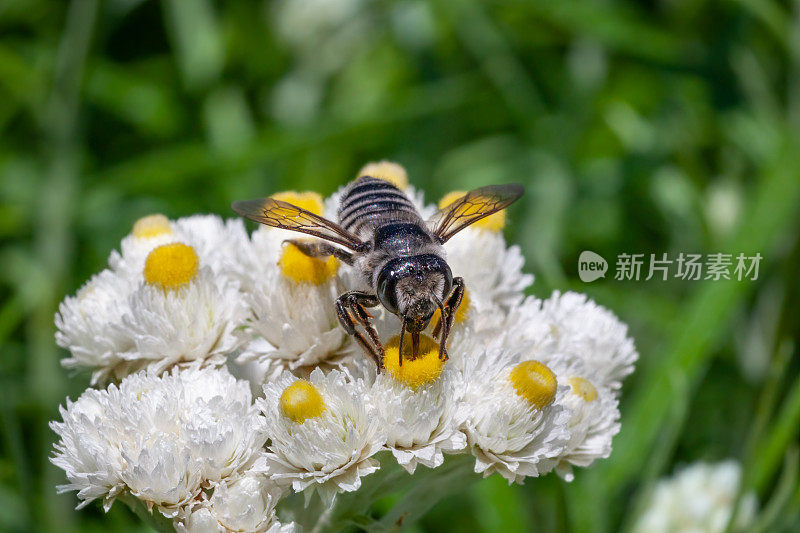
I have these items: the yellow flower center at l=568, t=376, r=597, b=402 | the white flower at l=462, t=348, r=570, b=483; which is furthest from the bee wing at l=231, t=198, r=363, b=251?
the yellow flower center at l=568, t=376, r=597, b=402

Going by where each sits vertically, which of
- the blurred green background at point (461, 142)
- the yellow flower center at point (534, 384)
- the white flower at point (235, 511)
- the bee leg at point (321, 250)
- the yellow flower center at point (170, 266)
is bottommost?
the white flower at point (235, 511)

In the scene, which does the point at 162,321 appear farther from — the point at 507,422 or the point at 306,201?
the point at 507,422

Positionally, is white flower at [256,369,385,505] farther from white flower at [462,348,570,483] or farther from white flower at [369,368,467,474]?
white flower at [462,348,570,483]

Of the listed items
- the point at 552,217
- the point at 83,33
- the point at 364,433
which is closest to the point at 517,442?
the point at 364,433

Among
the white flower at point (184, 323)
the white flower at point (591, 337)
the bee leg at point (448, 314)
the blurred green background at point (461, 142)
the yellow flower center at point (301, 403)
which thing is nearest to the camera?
the yellow flower center at point (301, 403)

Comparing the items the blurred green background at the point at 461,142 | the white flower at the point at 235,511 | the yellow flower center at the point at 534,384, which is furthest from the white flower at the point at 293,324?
the blurred green background at the point at 461,142

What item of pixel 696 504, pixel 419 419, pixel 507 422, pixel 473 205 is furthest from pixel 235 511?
pixel 696 504

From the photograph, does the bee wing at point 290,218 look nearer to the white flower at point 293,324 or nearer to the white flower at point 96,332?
the white flower at point 293,324

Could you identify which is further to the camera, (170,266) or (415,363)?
(170,266)
